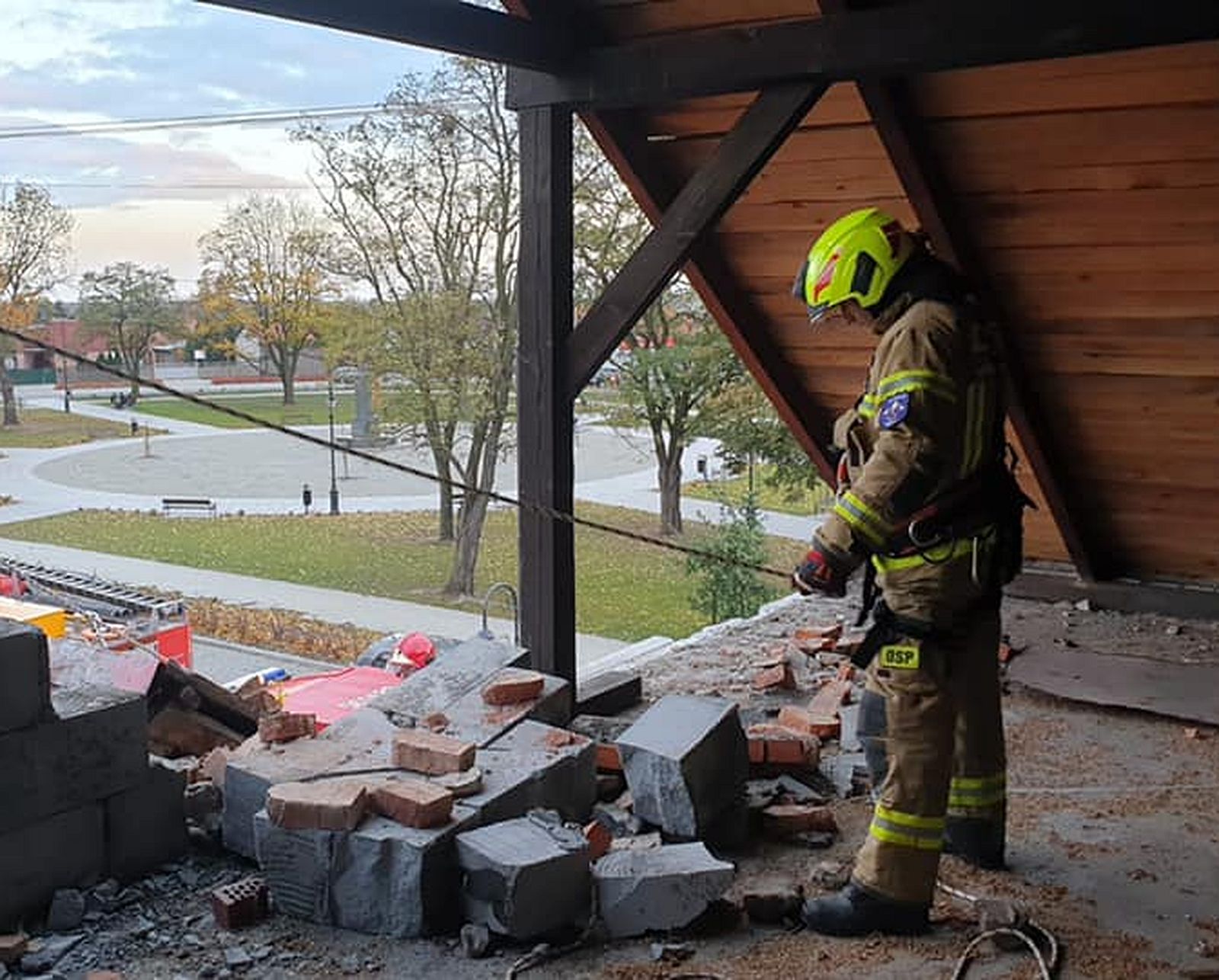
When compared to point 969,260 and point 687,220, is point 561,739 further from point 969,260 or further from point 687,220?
point 969,260

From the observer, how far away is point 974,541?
2.80 m

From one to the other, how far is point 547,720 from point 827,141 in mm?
2362

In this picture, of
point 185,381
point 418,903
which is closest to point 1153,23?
point 418,903

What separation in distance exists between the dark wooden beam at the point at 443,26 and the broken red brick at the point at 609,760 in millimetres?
2163

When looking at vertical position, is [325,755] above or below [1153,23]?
below

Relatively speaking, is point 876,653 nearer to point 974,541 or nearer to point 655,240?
point 974,541

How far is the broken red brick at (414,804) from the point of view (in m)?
2.81

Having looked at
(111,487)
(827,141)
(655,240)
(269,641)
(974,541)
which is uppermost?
(827,141)

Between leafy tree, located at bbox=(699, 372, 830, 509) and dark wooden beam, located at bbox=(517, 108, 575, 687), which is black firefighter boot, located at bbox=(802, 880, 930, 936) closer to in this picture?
dark wooden beam, located at bbox=(517, 108, 575, 687)

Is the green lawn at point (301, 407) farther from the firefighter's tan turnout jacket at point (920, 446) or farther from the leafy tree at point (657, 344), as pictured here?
the firefighter's tan turnout jacket at point (920, 446)

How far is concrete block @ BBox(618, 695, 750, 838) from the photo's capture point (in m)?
3.20

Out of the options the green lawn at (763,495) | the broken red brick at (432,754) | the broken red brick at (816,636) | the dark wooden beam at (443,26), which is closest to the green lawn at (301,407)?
the green lawn at (763,495)

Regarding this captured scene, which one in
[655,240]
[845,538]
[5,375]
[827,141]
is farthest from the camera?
[5,375]

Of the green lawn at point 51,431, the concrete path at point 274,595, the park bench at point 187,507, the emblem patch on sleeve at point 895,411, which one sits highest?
the emblem patch on sleeve at point 895,411
